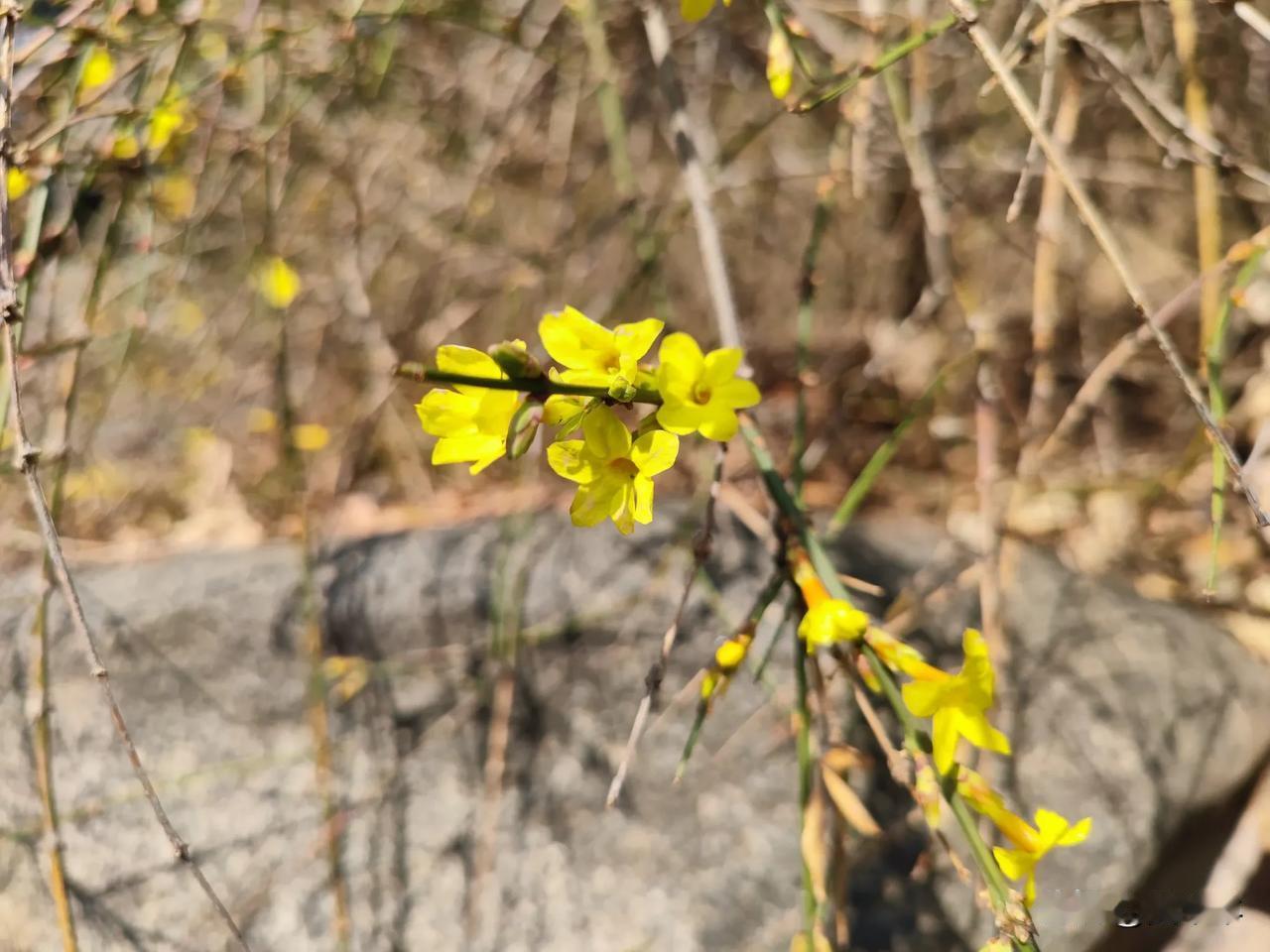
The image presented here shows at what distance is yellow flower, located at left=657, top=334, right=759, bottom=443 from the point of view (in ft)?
2.12

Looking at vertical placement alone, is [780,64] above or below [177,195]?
above

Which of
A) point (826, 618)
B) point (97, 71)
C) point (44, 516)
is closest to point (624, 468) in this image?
point (826, 618)

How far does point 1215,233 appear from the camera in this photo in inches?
61.4

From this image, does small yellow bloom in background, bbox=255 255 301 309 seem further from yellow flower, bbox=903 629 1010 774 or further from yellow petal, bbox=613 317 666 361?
yellow flower, bbox=903 629 1010 774

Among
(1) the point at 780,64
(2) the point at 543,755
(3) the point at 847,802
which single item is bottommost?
(2) the point at 543,755

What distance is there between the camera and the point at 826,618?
763mm

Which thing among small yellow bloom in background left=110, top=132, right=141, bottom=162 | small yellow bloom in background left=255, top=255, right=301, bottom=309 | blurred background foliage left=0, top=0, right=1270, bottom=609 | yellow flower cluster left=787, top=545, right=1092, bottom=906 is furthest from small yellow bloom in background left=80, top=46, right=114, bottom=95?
yellow flower cluster left=787, top=545, right=1092, bottom=906

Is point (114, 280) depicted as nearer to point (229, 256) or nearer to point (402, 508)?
point (229, 256)

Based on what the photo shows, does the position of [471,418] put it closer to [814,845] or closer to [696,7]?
[696,7]

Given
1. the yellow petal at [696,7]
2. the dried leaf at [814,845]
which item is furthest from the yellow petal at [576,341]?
the dried leaf at [814,845]

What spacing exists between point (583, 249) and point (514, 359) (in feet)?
6.56

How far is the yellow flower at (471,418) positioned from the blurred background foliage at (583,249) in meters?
0.85

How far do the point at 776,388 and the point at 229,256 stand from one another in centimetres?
203

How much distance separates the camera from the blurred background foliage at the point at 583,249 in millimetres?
1859
